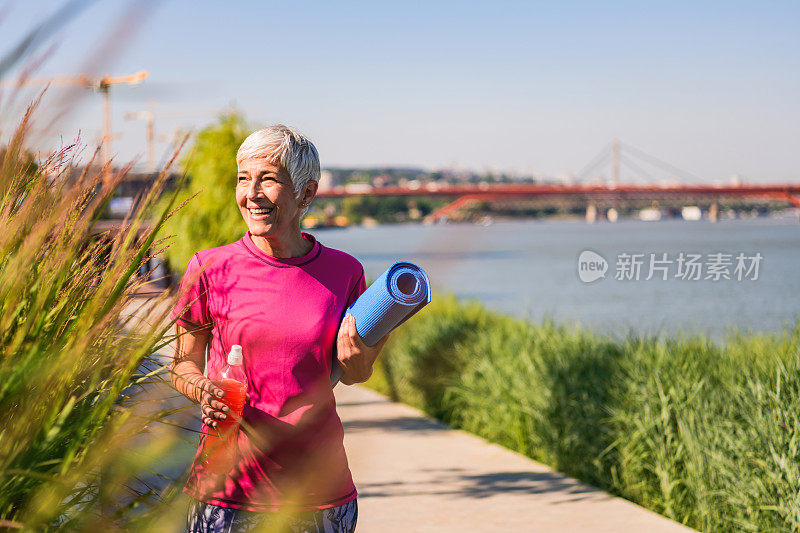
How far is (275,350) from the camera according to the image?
221 cm

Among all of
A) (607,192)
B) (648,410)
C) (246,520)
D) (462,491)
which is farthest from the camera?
(607,192)

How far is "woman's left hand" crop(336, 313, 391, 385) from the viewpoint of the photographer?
211cm

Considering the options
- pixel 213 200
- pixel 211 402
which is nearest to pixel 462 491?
pixel 213 200

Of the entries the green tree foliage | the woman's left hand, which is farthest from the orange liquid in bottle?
the green tree foliage

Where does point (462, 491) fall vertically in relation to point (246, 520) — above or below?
below

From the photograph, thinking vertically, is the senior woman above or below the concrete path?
above

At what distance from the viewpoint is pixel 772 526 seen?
476 cm

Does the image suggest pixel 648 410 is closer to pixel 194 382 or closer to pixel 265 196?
pixel 265 196

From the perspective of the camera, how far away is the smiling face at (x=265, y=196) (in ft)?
7.13

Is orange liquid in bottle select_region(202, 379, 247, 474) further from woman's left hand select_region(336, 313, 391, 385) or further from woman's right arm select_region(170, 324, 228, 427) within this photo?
woman's left hand select_region(336, 313, 391, 385)

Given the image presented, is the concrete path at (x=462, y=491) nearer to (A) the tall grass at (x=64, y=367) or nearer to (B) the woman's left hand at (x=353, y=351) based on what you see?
(B) the woman's left hand at (x=353, y=351)

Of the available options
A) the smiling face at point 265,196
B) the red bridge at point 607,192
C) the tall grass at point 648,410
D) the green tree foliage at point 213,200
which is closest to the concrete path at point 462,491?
the tall grass at point 648,410

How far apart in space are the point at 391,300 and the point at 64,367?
852mm

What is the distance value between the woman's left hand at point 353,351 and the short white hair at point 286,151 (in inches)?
14.0
